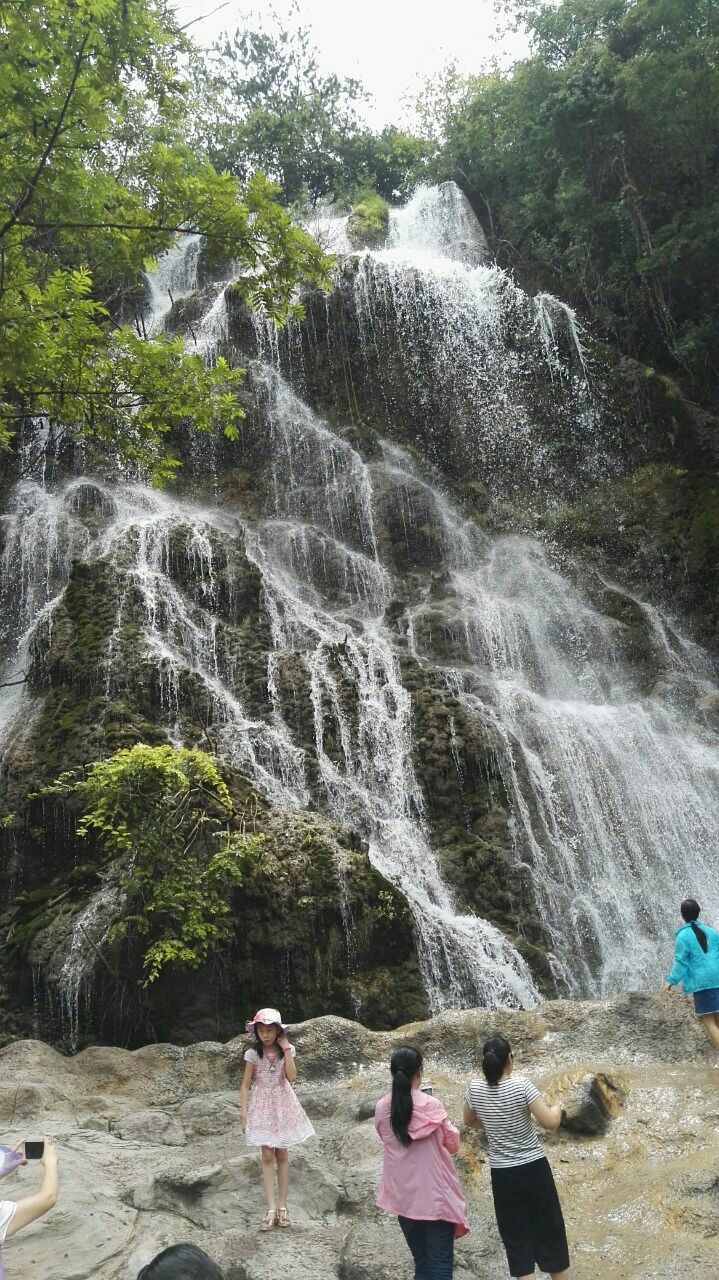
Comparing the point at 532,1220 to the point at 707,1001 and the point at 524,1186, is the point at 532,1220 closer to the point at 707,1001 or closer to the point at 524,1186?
the point at 524,1186

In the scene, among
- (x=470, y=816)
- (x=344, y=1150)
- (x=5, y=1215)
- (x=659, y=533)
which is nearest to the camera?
(x=5, y=1215)

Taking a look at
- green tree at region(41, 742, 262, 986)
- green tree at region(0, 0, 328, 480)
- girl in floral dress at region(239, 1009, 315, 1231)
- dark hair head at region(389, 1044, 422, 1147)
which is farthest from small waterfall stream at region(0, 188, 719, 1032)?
dark hair head at region(389, 1044, 422, 1147)

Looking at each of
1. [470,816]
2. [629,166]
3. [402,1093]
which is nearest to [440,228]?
[629,166]

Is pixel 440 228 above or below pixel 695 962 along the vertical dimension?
above

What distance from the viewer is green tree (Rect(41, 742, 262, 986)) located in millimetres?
7867

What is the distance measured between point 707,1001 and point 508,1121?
104 inches

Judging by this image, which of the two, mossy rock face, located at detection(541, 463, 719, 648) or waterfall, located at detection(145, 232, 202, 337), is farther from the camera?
waterfall, located at detection(145, 232, 202, 337)

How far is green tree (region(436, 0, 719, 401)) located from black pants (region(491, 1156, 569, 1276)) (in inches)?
719

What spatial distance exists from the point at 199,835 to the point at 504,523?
11.4 m

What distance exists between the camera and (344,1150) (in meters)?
5.25

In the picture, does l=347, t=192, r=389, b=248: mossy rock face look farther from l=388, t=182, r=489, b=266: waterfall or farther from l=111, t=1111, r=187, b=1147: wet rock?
l=111, t=1111, r=187, b=1147: wet rock

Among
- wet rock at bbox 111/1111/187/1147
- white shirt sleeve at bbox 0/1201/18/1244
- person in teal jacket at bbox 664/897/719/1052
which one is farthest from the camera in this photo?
wet rock at bbox 111/1111/187/1147

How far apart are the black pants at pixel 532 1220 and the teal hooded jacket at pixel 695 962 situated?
240 cm

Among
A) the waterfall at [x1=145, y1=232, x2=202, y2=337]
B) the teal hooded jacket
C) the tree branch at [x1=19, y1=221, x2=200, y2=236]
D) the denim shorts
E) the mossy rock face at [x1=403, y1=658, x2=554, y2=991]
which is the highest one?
the waterfall at [x1=145, y1=232, x2=202, y2=337]
